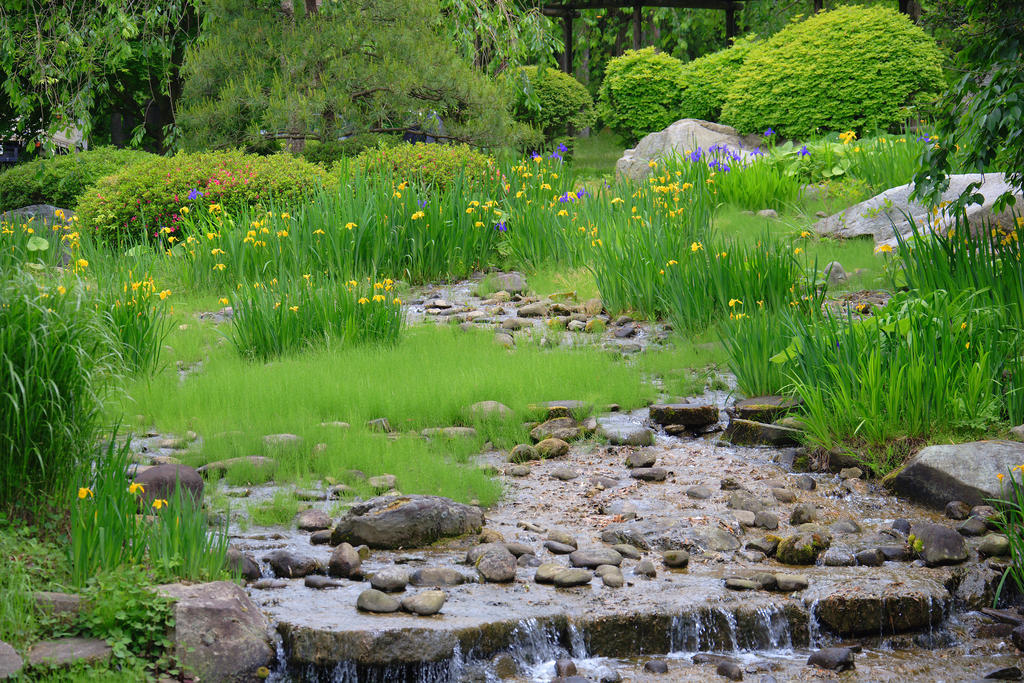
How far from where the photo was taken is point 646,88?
19.5m

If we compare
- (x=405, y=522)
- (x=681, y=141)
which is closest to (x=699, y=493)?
(x=405, y=522)

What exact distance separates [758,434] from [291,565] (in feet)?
9.98

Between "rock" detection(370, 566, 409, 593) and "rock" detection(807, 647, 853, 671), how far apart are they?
164 centimetres

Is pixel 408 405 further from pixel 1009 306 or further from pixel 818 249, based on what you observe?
pixel 818 249

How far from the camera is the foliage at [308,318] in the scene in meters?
7.16

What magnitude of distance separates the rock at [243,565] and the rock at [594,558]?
1350 mm

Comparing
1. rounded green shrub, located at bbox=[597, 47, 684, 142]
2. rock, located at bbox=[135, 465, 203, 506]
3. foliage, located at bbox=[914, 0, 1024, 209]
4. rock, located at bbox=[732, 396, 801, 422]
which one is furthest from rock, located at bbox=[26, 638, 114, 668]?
rounded green shrub, located at bbox=[597, 47, 684, 142]

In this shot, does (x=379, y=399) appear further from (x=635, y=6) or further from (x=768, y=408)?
(x=635, y=6)

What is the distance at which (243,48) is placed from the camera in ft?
39.6

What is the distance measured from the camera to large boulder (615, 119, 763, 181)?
14.6 meters

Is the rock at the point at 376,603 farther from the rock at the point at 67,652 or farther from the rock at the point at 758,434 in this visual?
the rock at the point at 758,434

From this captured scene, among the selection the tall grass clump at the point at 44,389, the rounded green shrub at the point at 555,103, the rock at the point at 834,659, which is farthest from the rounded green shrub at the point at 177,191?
the rounded green shrub at the point at 555,103

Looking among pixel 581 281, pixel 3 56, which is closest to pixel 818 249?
pixel 581 281

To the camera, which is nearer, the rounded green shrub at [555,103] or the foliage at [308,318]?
the foliage at [308,318]
